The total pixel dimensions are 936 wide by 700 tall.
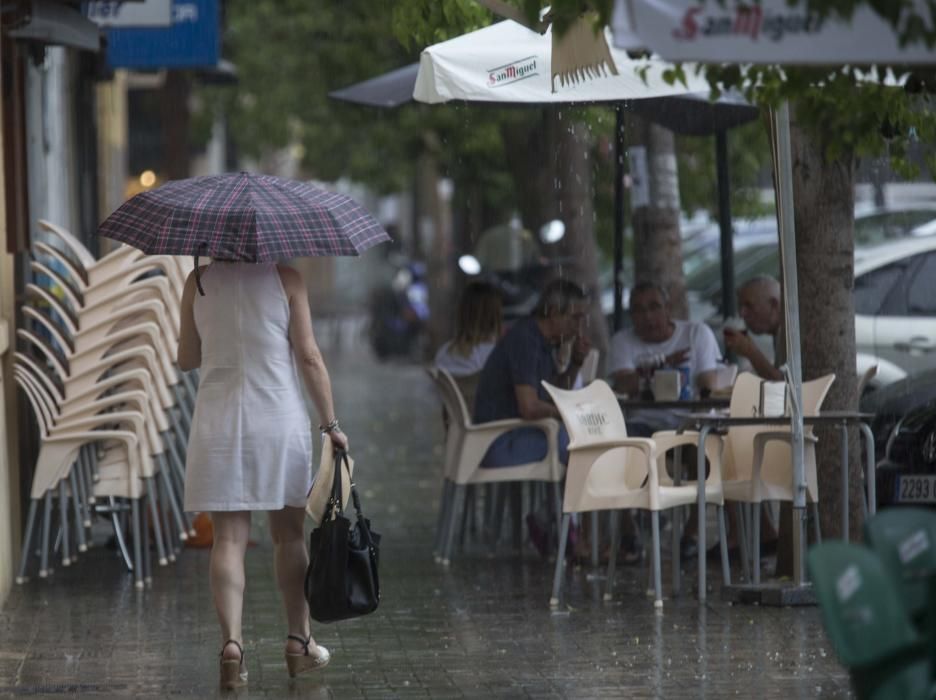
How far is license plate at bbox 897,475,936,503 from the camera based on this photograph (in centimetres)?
1021

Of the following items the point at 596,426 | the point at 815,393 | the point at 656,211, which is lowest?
the point at 596,426

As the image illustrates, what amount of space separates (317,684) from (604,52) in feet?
9.25

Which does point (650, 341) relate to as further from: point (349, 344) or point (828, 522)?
point (349, 344)

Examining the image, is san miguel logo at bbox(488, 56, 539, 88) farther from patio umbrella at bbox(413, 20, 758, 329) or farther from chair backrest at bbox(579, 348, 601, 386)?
chair backrest at bbox(579, 348, 601, 386)

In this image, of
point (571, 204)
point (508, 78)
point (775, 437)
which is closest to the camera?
point (775, 437)

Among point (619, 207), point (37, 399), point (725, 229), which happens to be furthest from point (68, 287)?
point (725, 229)

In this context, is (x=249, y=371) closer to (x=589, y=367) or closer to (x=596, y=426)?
(x=596, y=426)

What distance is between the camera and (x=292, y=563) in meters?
7.73

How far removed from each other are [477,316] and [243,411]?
4.64 metres

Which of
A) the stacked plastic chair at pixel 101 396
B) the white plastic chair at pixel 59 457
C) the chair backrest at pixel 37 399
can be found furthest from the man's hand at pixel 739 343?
the chair backrest at pixel 37 399

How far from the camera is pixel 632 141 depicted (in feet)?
46.8

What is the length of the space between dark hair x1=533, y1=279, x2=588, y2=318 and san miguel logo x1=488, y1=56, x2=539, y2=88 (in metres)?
1.26

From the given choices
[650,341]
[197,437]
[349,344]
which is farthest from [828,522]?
[349,344]

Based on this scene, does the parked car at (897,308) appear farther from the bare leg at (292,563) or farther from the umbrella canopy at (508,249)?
the umbrella canopy at (508,249)
